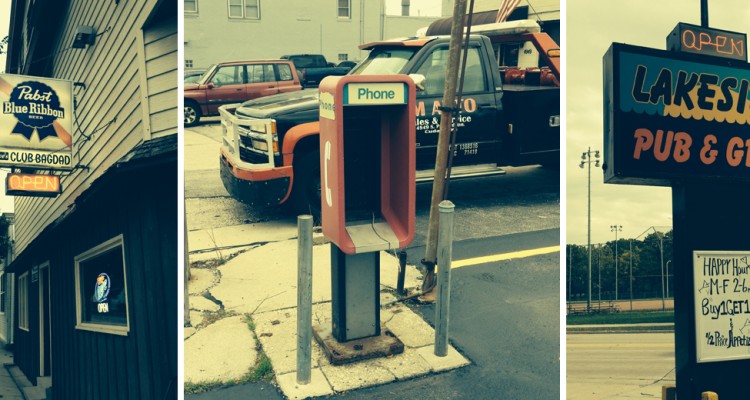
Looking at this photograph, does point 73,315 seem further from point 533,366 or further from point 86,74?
point 533,366

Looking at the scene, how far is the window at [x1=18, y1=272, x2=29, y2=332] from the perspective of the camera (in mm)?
16017

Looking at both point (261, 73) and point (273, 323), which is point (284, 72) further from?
point (273, 323)

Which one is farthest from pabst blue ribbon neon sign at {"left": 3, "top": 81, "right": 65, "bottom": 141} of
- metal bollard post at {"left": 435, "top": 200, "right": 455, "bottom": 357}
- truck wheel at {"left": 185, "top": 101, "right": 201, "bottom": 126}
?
truck wheel at {"left": 185, "top": 101, "right": 201, "bottom": 126}

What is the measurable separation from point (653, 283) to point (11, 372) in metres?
66.2

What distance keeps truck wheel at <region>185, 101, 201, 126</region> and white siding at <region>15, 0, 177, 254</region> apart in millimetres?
4692

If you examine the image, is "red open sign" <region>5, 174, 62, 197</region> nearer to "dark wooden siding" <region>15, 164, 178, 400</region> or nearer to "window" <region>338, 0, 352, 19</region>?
"dark wooden siding" <region>15, 164, 178, 400</region>

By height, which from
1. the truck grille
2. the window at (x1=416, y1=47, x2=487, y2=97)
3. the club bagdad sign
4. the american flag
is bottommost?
the truck grille

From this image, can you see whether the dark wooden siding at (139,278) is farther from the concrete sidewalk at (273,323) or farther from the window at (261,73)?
the window at (261,73)

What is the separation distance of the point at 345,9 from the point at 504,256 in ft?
85.0

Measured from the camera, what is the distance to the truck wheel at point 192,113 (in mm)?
16219

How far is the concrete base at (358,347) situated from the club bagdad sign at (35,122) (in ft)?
16.1

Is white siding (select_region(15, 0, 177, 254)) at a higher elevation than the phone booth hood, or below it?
higher

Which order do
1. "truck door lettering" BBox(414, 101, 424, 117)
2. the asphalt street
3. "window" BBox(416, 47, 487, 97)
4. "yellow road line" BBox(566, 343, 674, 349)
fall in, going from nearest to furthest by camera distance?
1. "truck door lettering" BBox(414, 101, 424, 117)
2. "window" BBox(416, 47, 487, 97)
3. the asphalt street
4. "yellow road line" BBox(566, 343, 674, 349)

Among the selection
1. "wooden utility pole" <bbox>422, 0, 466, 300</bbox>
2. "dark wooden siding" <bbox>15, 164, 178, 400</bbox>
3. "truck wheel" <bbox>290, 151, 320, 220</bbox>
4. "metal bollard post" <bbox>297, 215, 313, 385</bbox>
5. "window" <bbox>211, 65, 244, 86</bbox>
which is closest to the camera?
"metal bollard post" <bbox>297, 215, 313, 385</bbox>
